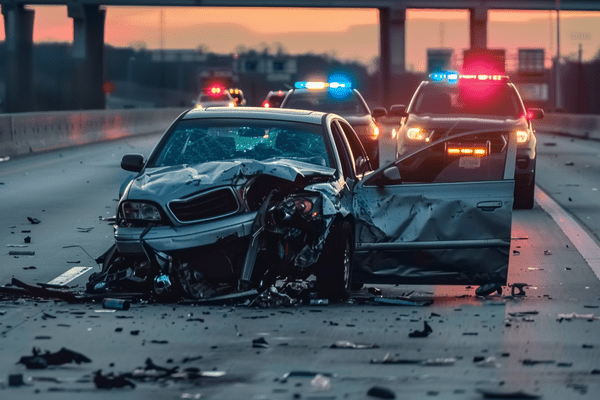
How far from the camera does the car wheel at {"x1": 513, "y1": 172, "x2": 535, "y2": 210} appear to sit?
55.0 ft

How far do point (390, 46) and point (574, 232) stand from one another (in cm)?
5487

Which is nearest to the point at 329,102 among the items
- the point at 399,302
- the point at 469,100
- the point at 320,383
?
the point at 469,100

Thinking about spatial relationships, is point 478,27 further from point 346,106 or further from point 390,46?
point 346,106

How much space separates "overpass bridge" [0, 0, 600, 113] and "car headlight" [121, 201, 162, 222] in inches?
2158

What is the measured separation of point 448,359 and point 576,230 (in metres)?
7.73

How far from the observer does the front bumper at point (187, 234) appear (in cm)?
851

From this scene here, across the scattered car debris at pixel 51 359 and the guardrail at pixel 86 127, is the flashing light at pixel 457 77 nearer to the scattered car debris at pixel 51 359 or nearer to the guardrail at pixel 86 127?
the scattered car debris at pixel 51 359

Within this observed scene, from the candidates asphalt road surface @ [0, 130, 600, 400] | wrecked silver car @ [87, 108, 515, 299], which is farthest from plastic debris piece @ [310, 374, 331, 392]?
wrecked silver car @ [87, 108, 515, 299]

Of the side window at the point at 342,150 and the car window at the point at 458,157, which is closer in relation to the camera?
the side window at the point at 342,150

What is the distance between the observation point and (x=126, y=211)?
8.77 metres

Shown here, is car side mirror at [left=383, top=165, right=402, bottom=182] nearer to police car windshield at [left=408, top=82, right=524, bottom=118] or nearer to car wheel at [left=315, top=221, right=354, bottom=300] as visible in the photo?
car wheel at [left=315, top=221, right=354, bottom=300]

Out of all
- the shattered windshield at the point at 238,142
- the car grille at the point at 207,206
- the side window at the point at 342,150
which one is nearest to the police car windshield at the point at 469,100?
the side window at the point at 342,150

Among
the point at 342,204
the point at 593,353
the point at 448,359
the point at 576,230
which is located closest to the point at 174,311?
the point at 342,204

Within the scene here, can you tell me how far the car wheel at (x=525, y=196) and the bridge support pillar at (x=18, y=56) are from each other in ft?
180
